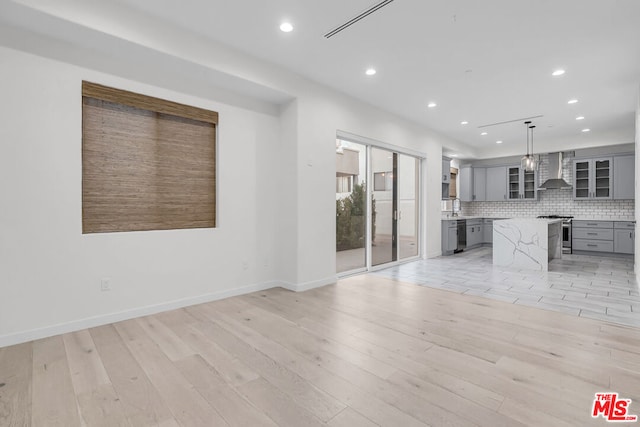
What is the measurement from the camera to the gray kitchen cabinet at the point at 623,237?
7.15 meters

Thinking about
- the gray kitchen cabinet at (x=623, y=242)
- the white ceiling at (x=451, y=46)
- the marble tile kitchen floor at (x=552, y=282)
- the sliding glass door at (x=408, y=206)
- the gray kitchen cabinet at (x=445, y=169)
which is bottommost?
the marble tile kitchen floor at (x=552, y=282)

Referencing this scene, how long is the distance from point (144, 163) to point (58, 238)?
42.8 inches

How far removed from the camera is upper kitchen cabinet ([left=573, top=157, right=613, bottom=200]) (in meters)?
7.71

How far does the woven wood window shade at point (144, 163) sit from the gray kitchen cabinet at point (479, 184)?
832 centimetres

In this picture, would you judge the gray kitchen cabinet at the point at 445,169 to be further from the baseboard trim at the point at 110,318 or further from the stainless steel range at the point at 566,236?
the baseboard trim at the point at 110,318

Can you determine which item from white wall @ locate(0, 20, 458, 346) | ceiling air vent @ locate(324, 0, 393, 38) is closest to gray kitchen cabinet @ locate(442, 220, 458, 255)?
white wall @ locate(0, 20, 458, 346)

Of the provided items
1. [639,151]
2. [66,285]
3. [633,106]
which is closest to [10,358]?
[66,285]

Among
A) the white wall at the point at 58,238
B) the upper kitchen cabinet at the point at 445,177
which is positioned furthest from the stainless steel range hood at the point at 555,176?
the white wall at the point at 58,238

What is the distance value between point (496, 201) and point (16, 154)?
34.7 feet

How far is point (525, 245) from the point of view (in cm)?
609

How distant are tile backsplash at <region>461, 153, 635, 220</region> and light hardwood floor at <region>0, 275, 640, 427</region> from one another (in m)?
6.47

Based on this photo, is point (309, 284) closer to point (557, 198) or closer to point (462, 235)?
point (462, 235)

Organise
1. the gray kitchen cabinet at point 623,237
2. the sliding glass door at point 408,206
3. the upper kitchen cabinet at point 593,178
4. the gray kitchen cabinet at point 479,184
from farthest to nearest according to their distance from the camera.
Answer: the gray kitchen cabinet at point 479,184 < the upper kitchen cabinet at point 593,178 < the gray kitchen cabinet at point 623,237 < the sliding glass door at point 408,206

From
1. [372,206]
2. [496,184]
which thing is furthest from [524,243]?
[496,184]
